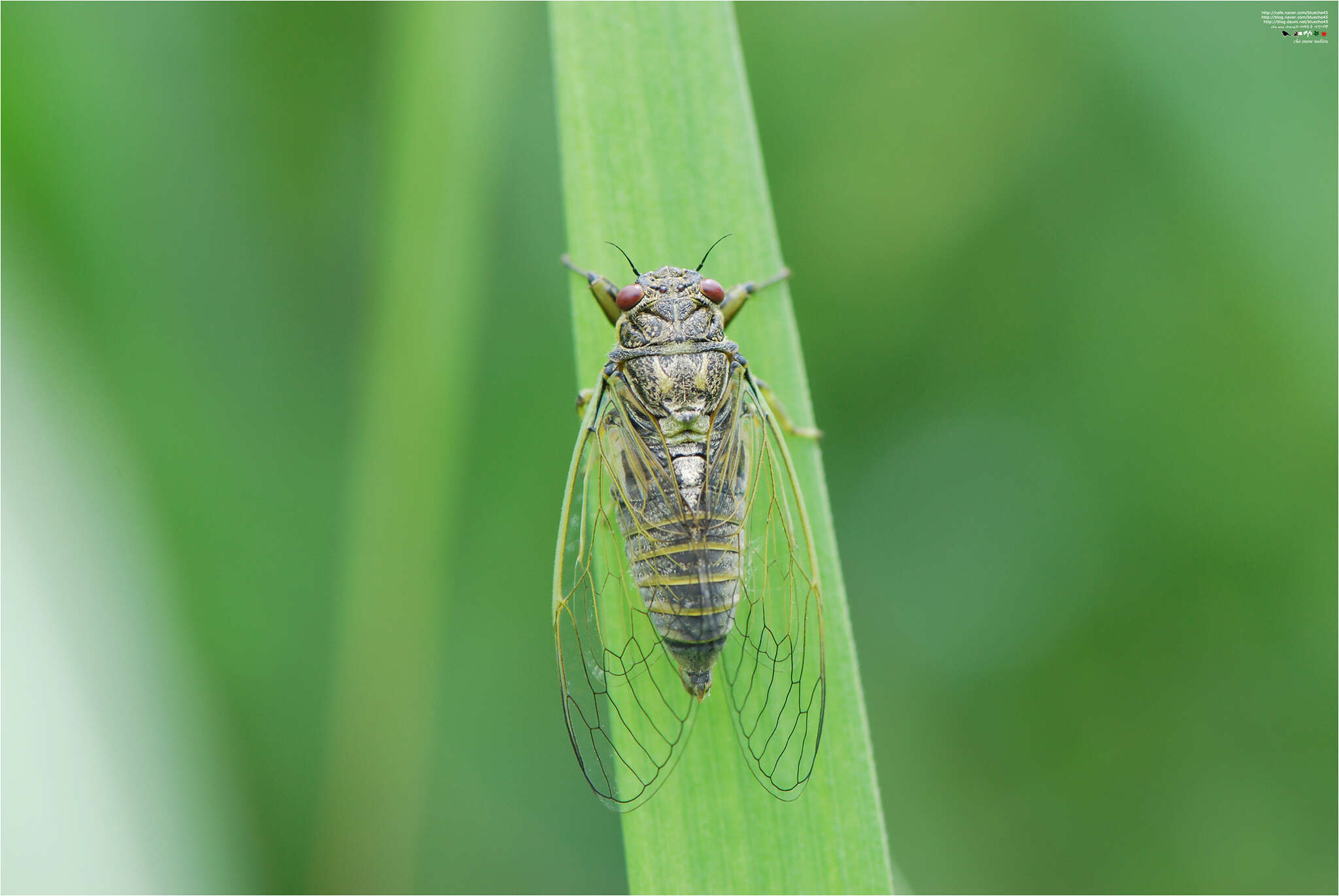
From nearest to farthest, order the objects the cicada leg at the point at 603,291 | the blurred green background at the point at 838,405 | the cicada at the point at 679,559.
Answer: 1. the cicada at the point at 679,559
2. the cicada leg at the point at 603,291
3. the blurred green background at the point at 838,405

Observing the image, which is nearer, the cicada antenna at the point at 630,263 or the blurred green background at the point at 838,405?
the cicada antenna at the point at 630,263

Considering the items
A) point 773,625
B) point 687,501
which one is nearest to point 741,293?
point 687,501

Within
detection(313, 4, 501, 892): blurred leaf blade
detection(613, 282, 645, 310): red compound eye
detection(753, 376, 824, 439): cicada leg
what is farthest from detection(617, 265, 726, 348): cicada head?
detection(313, 4, 501, 892): blurred leaf blade

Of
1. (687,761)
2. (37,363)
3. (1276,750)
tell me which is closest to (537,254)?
(37,363)

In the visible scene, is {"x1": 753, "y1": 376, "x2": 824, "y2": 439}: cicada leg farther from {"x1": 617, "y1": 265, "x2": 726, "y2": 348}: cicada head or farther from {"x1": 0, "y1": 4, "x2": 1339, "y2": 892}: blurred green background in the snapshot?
{"x1": 0, "y1": 4, "x2": 1339, "y2": 892}: blurred green background

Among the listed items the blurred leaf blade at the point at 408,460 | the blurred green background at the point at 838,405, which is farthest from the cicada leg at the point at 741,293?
the blurred leaf blade at the point at 408,460

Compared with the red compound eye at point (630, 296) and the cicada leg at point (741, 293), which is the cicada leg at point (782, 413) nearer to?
the cicada leg at point (741, 293)
